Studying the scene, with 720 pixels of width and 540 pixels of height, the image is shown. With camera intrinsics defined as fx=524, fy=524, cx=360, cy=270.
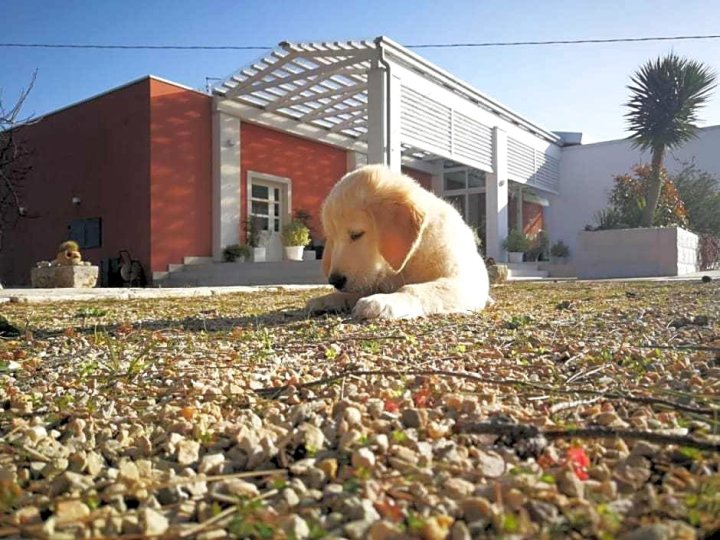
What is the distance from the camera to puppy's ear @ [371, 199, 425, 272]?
3189mm

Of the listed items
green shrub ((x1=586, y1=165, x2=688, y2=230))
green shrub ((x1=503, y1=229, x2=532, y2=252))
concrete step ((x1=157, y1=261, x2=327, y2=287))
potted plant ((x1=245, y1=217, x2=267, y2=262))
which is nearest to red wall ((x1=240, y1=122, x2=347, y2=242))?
potted plant ((x1=245, y1=217, x2=267, y2=262))

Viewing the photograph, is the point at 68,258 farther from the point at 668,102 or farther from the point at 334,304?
the point at 668,102

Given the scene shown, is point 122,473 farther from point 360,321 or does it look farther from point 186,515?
point 360,321

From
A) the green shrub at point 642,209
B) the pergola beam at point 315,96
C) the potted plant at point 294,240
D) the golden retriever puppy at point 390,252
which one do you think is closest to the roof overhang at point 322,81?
the pergola beam at point 315,96

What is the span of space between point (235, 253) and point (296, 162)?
3653 mm

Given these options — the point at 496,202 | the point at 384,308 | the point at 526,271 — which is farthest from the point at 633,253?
the point at 384,308

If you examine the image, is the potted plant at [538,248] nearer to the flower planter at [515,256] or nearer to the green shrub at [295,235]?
the flower planter at [515,256]

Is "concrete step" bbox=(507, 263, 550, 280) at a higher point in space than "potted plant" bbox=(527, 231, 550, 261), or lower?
lower

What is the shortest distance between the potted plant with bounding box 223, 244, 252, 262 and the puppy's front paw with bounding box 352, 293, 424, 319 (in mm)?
10371

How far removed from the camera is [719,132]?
19.1 meters

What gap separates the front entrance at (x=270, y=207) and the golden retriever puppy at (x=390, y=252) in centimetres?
1065

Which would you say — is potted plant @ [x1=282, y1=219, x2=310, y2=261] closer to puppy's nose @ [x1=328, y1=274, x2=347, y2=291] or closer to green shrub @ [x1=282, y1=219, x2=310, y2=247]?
green shrub @ [x1=282, y1=219, x2=310, y2=247]

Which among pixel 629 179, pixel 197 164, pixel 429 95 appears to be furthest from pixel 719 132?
pixel 197 164

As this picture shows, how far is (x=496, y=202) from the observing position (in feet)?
55.4
